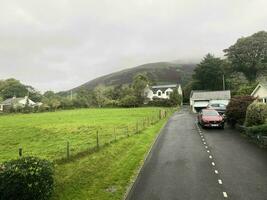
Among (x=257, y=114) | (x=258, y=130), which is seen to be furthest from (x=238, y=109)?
(x=258, y=130)

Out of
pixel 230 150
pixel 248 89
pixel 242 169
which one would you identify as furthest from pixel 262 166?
pixel 248 89

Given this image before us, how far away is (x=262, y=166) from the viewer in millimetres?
13695

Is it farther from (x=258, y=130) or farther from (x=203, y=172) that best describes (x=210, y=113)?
(x=203, y=172)

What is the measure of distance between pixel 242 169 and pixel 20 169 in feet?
31.8

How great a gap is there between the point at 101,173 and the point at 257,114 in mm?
15051

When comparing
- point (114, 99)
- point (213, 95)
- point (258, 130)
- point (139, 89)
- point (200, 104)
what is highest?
point (139, 89)

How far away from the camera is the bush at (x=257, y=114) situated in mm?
22516

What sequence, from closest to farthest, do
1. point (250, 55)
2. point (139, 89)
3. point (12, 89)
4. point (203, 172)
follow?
point (203, 172)
point (250, 55)
point (139, 89)
point (12, 89)

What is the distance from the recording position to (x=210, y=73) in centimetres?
8600

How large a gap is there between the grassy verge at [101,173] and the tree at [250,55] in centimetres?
7019

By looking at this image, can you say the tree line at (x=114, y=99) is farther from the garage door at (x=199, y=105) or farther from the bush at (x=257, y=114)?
the bush at (x=257, y=114)

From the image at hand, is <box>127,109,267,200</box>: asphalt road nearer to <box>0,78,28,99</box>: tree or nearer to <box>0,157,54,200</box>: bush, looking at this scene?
<box>0,157,54,200</box>: bush

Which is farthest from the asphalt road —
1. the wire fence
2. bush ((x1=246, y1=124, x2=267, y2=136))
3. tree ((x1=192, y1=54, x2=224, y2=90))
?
tree ((x1=192, y1=54, x2=224, y2=90))

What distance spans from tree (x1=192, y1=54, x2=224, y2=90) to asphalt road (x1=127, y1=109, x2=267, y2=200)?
6760cm
